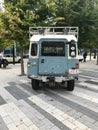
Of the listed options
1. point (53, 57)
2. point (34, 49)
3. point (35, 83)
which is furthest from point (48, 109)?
point (34, 49)

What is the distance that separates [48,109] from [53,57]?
11.3 feet

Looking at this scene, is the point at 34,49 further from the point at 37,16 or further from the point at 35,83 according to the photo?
the point at 37,16

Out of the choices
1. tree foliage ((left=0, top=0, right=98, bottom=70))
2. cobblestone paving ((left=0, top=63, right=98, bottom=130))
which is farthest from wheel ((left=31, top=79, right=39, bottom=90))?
tree foliage ((left=0, top=0, right=98, bottom=70))

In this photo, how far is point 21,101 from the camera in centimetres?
921

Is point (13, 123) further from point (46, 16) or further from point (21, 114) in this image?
point (46, 16)

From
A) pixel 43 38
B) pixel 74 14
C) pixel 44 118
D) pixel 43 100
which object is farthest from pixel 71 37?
pixel 74 14

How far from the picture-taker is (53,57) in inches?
432

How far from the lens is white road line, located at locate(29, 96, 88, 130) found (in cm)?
636

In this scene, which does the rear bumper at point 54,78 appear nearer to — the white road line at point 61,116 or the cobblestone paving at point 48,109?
the cobblestone paving at point 48,109

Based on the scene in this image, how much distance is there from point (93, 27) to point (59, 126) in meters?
13.0

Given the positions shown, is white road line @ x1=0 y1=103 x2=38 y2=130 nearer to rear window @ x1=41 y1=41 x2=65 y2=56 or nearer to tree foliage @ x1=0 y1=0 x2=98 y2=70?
rear window @ x1=41 y1=41 x2=65 y2=56

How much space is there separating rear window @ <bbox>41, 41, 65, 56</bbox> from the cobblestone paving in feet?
5.60

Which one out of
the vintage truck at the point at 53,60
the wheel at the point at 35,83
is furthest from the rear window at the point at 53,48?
the wheel at the point at 35,83

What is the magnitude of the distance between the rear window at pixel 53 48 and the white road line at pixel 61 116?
254 cm
